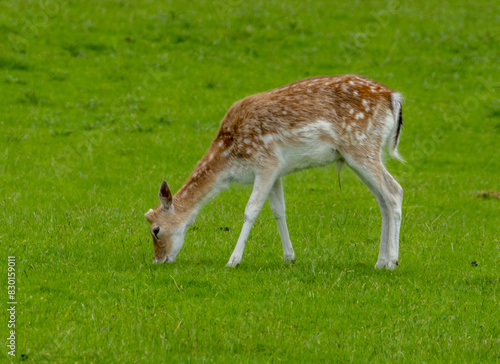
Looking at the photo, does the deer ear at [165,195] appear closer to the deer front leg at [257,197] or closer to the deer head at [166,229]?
the deer head at [166,229]

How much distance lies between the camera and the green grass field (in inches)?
252

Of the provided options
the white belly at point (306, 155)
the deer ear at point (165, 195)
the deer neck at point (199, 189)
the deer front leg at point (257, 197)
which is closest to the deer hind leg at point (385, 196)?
the white belly at point (306, 155)

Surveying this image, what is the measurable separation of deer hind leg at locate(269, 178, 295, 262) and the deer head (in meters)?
1.13

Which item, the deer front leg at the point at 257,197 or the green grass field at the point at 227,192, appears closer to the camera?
the green grass field at the point at 227,192

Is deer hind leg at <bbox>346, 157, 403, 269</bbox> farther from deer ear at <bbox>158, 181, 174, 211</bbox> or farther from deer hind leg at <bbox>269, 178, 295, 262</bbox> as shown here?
deer ear at <bbox>158, 181, 174, 211</bbox>

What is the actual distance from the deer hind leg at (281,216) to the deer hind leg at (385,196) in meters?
1.00

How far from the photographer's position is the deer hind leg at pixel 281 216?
877 centimetres

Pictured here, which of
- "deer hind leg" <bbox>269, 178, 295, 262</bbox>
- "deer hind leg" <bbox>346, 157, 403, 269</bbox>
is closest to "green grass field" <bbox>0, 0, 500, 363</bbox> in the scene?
"deer hind leg" <bbox>269, 178, 295, 262</bbox>

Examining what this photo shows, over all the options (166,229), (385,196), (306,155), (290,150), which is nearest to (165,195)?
(166,229)

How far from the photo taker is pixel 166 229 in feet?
28.1

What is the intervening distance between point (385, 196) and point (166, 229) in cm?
261

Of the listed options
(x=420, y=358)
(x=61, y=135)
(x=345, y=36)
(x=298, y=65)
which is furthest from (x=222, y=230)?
(x=345, y=36)

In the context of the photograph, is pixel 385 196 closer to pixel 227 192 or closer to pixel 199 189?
pixel 199 189

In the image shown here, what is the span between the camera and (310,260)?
28.7 ft
